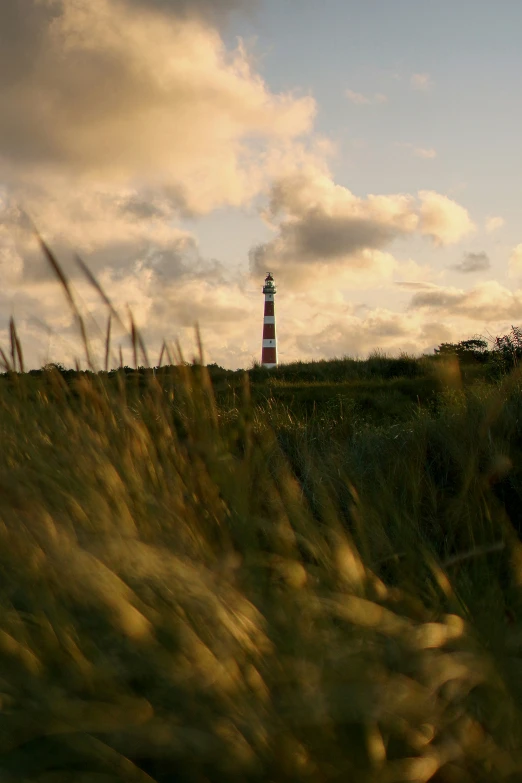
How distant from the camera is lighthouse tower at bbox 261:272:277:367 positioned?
38312 mm

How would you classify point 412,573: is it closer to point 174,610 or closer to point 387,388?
point 174,610

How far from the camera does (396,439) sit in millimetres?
5172

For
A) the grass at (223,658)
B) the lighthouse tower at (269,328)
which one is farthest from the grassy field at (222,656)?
the lighthouse tower at (269,328)

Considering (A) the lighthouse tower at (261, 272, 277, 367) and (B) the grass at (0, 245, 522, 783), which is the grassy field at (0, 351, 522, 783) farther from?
(A) the lighthouse tower at (261, 272, 277, 367)

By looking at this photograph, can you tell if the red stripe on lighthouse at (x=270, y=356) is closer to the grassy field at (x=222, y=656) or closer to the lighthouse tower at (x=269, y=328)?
the lighthouse tower at (x=269, y=328)

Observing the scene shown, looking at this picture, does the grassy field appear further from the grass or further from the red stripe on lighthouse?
the red stripe on lighthouse

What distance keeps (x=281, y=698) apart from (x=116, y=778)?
28cm

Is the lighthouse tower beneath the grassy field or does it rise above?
above

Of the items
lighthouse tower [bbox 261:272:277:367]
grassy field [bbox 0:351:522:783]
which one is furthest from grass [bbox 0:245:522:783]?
lighthouse tower [bbox 261:272:277:367]

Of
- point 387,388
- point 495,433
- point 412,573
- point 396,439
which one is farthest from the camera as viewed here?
point 387,388

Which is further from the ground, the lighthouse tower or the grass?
the lighthouse tower

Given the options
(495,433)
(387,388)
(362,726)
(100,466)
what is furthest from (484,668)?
(387,388)

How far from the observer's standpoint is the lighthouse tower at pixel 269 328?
38312mm

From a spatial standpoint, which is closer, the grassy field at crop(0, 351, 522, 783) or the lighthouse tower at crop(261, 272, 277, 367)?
the grassy field at crop(0, 351, 522, 783)
